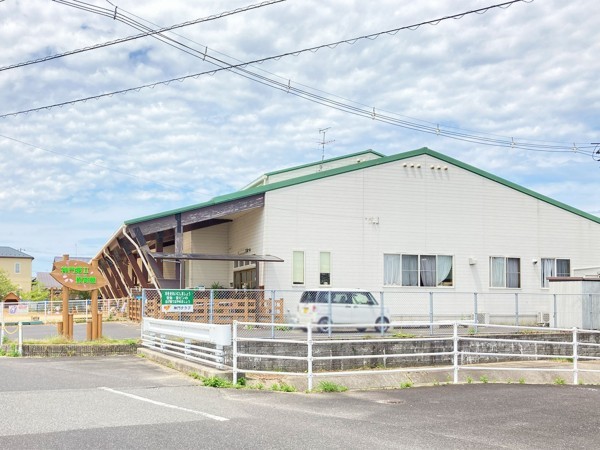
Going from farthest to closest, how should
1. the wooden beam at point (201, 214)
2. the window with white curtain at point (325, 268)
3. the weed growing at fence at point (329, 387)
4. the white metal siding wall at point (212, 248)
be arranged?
the white metal siding wall at point (212, 248), the window with white curtain at point (325, 268), the wooden beam at point (201, 214), the weed growing at fence at point (329, 387)

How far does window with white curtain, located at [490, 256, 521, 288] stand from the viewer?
27.7 meters

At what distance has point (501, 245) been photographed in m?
27.9

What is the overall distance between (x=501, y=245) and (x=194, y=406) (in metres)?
21.2

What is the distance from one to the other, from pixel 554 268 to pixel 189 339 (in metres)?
19.5

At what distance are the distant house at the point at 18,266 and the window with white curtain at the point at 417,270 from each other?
5877cm

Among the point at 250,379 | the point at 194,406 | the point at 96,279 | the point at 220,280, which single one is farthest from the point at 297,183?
the point at 194,406

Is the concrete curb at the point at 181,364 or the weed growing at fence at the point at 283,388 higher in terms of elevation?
the concrete curb at the point at 181,364

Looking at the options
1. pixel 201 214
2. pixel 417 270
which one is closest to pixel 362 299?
pixel 417 270

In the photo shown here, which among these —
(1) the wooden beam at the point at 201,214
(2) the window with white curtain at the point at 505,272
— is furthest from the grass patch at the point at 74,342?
(2) the window with white curtain at the point at 505,272

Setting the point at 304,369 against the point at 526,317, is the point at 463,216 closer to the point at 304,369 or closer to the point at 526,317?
the point at 526,317

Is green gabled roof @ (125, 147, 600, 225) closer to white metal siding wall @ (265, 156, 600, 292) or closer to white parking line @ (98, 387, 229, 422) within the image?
white metal siding wall @ (265, 156, 600, 292)

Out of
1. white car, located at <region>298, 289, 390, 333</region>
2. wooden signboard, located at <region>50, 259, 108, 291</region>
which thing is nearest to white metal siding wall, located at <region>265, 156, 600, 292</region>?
white car, located at <region>298, 289, 390, 333</region>

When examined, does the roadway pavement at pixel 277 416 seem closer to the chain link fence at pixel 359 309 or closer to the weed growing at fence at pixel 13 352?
the weed growing at fence at pixel 13 352

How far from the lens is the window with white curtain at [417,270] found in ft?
85.7
